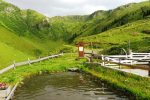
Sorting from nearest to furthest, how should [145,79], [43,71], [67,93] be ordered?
1. [145,79]
2. [67,93]
3. [43,71]

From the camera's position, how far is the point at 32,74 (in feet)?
157

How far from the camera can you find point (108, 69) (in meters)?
40.3

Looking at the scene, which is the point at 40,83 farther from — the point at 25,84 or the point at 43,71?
the point at 43,71

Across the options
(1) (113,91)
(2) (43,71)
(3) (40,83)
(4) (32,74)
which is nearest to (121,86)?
(1) (113,91)

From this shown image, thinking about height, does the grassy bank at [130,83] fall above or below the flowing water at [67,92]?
above

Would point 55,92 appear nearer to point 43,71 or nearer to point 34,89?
point 34,89

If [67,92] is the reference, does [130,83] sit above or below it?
above

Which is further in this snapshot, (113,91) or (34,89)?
(34,89)

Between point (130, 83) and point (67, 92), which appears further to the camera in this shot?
point (67, 92)

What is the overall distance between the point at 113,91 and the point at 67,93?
13.1 feet

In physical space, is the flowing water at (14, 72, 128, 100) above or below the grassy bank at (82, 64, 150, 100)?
below

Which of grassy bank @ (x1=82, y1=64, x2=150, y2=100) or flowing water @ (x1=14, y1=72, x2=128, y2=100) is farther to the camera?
flowing water @ (x1=14, y1=72, x2=128, y2=100)

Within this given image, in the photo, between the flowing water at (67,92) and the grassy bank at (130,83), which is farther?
the flowing water at (67,92)

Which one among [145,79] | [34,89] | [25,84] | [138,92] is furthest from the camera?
[25,84]
